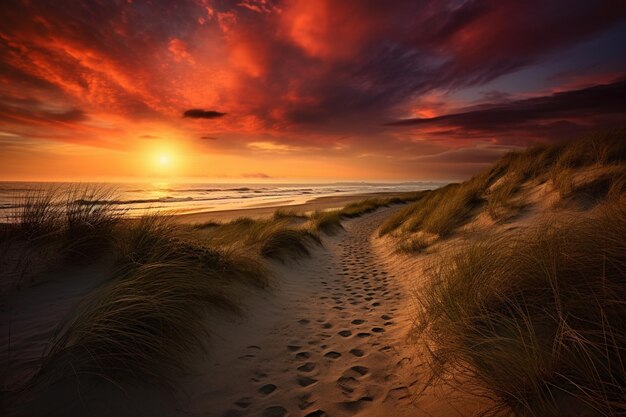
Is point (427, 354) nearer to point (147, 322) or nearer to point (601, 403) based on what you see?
point (601, 403)

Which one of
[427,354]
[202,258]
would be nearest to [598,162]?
[427,354]

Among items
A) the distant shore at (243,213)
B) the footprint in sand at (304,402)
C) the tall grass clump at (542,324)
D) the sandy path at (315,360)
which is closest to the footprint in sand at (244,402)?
the sandy path at (315,360)

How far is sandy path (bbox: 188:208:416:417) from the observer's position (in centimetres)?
243

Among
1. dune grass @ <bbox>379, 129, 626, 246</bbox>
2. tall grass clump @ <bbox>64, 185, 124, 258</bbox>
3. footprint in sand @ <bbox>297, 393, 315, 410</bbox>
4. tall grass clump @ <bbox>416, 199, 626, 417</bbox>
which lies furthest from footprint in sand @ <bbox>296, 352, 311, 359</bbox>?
dune grass @ <bbox>379, 129, 626, 246</bbox>

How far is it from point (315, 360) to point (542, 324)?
2165mm

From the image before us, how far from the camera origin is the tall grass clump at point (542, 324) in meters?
1.73

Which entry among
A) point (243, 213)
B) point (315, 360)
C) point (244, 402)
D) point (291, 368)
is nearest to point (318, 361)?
point (315, 360)

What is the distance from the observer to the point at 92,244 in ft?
14.8

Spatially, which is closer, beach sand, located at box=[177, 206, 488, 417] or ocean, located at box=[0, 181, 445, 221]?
beach sand, located at box=[177, 206, 488, 417]

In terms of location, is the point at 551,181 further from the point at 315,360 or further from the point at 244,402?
the point at 244,402

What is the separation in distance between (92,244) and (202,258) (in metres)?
1.71

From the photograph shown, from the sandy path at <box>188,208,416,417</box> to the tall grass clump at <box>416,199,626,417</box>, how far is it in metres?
0.52

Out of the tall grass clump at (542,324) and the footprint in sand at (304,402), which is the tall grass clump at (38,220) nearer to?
the footprint in sand at (304,402)

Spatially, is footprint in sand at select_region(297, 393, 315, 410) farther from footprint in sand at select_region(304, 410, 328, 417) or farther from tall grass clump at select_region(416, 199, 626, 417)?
tall grass clump at select_region(416, 199, 626, 417)
